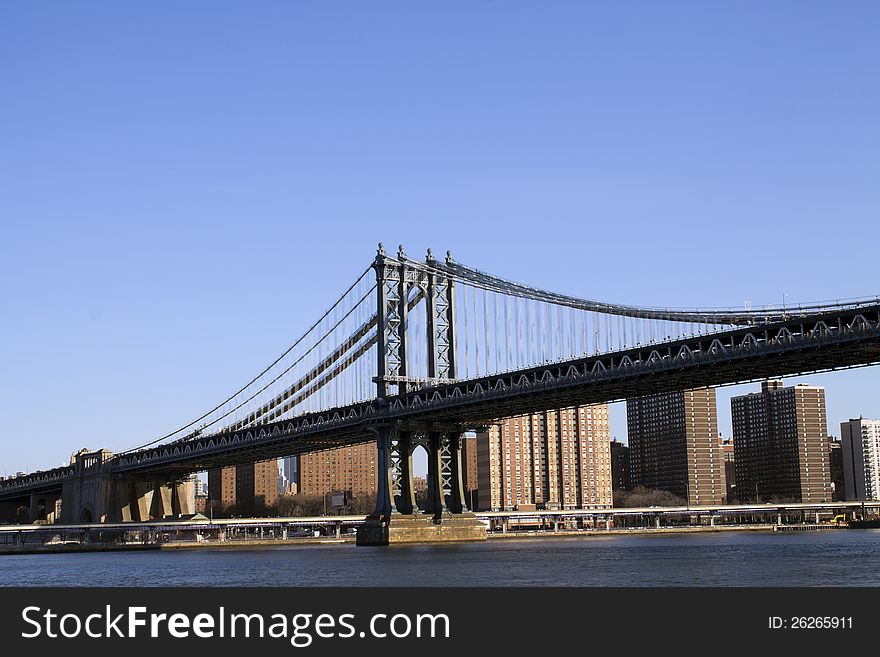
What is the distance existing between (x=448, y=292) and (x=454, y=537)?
17.4 m

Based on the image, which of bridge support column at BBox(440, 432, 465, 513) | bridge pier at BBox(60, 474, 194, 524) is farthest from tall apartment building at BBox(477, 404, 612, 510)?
bridge support column at BBox(440, 432, 465, 513)

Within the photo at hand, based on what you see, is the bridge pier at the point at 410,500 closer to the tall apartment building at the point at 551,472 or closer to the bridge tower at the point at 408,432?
the bridge tower at the point at 408,432

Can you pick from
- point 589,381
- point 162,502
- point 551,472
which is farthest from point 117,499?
point 551,472

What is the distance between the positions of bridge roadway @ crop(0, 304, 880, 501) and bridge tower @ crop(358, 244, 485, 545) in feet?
4.72

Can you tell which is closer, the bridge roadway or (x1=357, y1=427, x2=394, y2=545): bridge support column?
the bridge roadway

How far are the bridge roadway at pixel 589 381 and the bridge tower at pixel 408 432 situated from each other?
1440 millimetres

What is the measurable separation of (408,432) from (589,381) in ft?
59.2

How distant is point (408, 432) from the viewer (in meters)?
87.6

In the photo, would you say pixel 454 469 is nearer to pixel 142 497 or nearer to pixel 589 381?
pixel 589 381

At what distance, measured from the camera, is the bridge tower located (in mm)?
87375

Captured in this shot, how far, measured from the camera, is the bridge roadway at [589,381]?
6166cm

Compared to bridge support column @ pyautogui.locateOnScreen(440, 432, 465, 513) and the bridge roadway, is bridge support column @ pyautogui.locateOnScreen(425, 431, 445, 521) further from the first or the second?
the bridge roadway

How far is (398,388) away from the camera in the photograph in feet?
293
